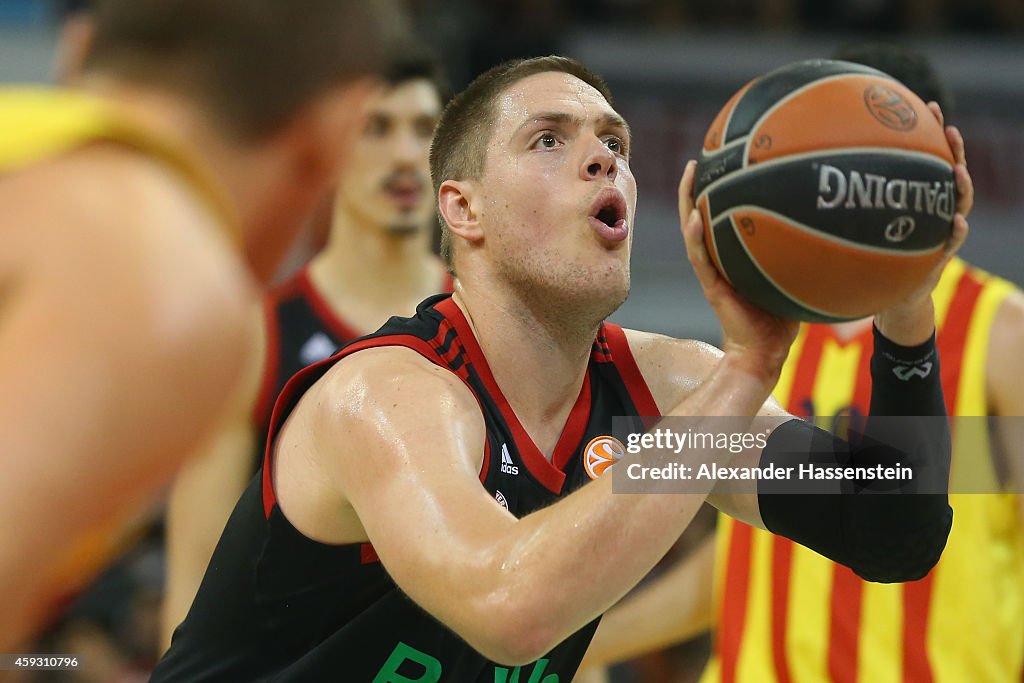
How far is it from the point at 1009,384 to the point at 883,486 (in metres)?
1.19

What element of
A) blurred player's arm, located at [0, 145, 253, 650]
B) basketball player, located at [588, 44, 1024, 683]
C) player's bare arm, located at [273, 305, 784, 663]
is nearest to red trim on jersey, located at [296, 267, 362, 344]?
basketball player, located at [588, 44, 1024, 683]

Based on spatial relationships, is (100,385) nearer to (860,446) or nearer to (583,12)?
(860,446)

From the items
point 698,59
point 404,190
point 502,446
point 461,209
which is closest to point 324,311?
point 404,190

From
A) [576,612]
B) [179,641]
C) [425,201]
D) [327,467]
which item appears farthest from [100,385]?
[425,201]

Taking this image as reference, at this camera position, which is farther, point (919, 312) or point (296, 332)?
point (296, 332)

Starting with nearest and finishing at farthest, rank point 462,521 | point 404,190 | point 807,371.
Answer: point 462,521
point 807,371
point 404,190

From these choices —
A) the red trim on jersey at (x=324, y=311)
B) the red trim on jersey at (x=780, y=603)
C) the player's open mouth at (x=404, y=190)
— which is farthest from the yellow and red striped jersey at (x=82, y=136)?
the player's open mouth at (x=404, y=190)

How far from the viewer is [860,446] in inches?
140

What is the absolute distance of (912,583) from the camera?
14.6 feet

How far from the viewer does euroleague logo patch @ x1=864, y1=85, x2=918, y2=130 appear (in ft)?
9.15

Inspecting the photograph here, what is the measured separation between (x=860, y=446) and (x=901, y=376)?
9.3 inches

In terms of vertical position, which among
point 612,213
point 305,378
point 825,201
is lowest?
point 305,378

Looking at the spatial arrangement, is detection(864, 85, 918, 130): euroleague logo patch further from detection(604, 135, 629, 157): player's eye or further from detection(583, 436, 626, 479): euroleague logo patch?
detection(583, 436, 626, 479): euroleague logo patch

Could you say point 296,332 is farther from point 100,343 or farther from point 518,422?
point 100,343
